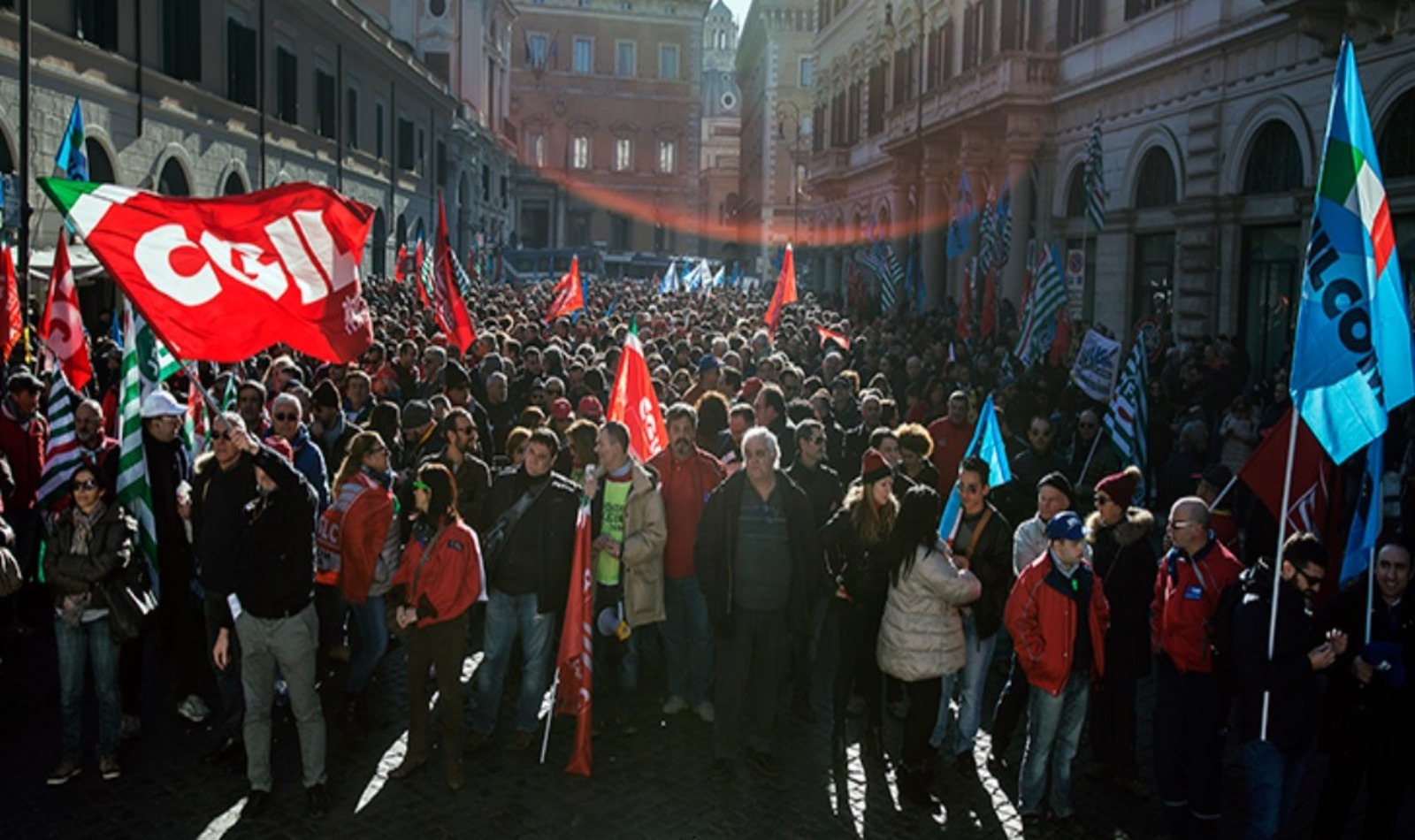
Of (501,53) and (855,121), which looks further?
(501,53)

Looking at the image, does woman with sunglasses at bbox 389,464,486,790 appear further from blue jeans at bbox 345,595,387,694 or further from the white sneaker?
the white sneaker

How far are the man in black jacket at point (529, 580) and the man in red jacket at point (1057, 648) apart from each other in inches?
93.9

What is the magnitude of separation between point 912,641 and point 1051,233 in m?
20.6

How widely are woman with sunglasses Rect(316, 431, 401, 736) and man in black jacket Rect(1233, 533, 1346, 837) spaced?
4.33 m

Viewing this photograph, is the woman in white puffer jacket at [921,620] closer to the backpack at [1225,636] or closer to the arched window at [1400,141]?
the backpack at [1225,636]

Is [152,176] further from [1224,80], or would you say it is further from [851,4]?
[851,4]

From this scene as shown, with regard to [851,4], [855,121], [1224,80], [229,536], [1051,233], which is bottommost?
[229,536]

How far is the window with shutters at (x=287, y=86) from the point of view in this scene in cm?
2967

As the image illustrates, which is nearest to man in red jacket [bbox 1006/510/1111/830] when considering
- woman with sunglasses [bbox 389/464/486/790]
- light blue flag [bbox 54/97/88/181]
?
woman with sunglasses [bbox 389/464/486/790]

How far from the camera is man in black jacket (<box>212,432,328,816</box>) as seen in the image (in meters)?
5.84

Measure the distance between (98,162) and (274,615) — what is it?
695 inches

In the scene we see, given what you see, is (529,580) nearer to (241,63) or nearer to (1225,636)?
(1225,636)

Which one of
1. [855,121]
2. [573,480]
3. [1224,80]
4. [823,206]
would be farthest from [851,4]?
[573,480]

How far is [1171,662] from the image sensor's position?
582cm
